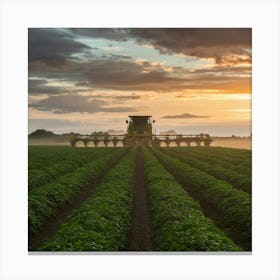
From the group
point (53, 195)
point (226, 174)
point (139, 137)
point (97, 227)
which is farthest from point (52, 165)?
point (97, 227)

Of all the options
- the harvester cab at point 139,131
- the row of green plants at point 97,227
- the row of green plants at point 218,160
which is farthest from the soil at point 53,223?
the row of green plants at point 218,160

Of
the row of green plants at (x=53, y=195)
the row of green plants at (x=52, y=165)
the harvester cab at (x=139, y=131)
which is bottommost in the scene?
the row of green plants at (x=53, y=195)

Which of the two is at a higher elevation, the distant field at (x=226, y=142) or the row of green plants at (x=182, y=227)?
the distant field at (x=226, y=142)

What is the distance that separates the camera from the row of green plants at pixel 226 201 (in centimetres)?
1225

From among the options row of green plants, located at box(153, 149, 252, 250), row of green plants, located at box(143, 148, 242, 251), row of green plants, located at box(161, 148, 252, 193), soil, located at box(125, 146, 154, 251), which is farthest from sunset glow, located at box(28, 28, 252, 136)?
row of green plants, located at box(161, 148, 252, 193)

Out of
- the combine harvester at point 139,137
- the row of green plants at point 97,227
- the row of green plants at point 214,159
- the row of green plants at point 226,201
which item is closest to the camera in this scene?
the row of green plants at point 97,227

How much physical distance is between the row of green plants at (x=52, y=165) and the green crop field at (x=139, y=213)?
82 millimetres

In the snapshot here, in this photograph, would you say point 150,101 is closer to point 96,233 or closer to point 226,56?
point 226,56

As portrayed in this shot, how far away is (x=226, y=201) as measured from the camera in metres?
14.4

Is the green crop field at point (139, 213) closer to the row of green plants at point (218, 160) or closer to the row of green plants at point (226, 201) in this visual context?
the row of green plants at point (226, 201)

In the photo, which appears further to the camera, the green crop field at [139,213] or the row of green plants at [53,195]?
the row of green plants at [53,195]

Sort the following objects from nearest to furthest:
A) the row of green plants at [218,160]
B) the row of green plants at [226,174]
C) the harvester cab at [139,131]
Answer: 1. the harvester cab at [139,131]
2. the row of green plants at [226,174]
3. the row of green plants at [218,160]

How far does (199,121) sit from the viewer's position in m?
14.0
